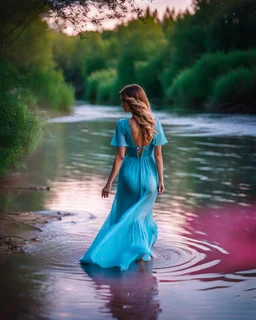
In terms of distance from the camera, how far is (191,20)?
184 feet

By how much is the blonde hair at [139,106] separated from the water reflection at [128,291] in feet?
4.80

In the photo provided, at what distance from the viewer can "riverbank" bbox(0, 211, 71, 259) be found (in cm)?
791

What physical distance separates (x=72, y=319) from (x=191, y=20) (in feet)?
173

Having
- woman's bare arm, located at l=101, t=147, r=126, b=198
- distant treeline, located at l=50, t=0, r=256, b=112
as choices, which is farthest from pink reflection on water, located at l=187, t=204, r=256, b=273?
distant treeline, located at l=50, t=0, r=256, b=112

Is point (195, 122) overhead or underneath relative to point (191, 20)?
underneath

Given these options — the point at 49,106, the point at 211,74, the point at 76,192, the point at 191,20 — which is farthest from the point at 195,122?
the point at 191,20

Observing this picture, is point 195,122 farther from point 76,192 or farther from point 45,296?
point 45,296

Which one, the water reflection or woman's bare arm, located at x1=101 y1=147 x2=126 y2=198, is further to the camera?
woman's bare arm, located at x1=101 y1=147 x2=126 y2=198

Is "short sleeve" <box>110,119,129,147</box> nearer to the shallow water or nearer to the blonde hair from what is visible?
the blonde hair

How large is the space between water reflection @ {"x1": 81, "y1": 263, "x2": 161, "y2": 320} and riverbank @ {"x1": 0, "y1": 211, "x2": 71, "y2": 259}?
1.20 meters

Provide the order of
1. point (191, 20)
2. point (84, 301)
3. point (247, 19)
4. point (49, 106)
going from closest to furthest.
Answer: point (84, 301) < point (49, 106) < point (247, 19) < point (191, 20)

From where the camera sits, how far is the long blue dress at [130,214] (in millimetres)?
7117

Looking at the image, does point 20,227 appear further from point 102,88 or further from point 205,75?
point 102,88

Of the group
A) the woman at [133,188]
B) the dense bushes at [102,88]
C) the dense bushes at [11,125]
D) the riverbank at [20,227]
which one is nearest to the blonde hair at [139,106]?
the woman at [133,188]
